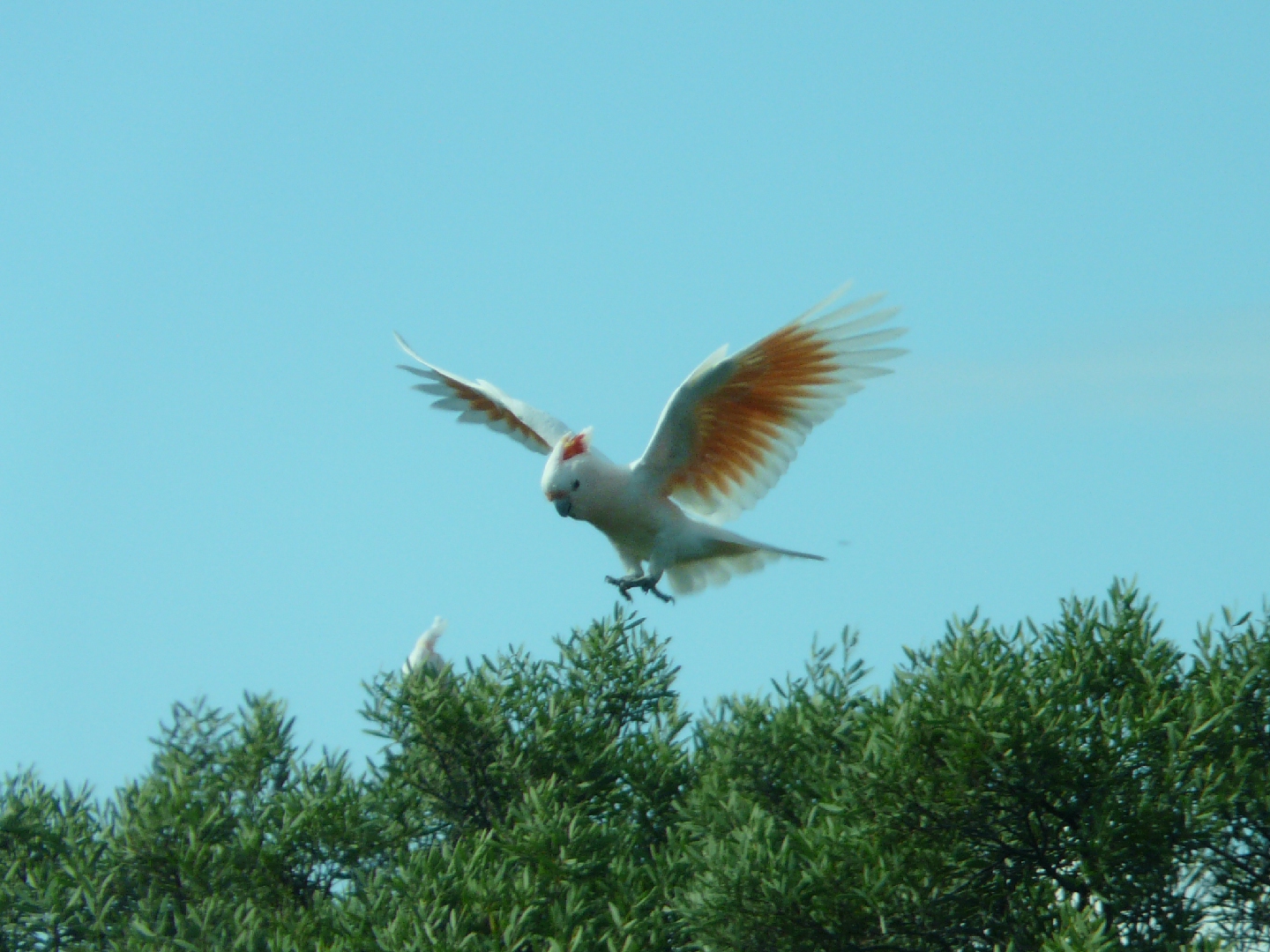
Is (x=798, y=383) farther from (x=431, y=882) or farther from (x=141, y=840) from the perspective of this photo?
(x=141, y=840)

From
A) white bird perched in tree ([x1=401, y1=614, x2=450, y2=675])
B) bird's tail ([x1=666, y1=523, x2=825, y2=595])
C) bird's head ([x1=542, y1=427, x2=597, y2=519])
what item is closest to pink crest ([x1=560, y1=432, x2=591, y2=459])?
bird's head ([x1=542, y1=427, x2=597, y2=519])

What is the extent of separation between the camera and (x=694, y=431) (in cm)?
786

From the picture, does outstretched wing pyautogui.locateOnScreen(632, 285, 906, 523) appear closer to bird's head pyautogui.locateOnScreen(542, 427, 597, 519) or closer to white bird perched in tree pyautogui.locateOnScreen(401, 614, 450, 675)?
bird's head pyautogui.locateOnScreen(542, 427, 597, 519)

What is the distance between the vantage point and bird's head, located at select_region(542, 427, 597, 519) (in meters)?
7.54

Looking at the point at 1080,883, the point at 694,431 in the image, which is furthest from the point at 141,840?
the point at 1080,883

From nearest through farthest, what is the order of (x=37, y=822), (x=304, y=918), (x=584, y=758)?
(x=304, y=918), (x=584, y=758), (x=37, y=822)

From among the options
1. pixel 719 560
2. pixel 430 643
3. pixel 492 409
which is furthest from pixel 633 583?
pixel 430 643

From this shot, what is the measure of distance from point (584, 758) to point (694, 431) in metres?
1.96

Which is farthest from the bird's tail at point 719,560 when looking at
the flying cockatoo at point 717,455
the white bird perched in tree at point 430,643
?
the white bird perched in tree at point 430,643

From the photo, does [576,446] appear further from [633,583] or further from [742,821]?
[742,821]

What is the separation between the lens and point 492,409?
9.16 m

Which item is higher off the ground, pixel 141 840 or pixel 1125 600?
pixel 1125 600

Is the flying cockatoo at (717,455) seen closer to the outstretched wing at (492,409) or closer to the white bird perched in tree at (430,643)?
the outstretched wing at (492,409)

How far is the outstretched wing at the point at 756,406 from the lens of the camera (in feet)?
24.2
